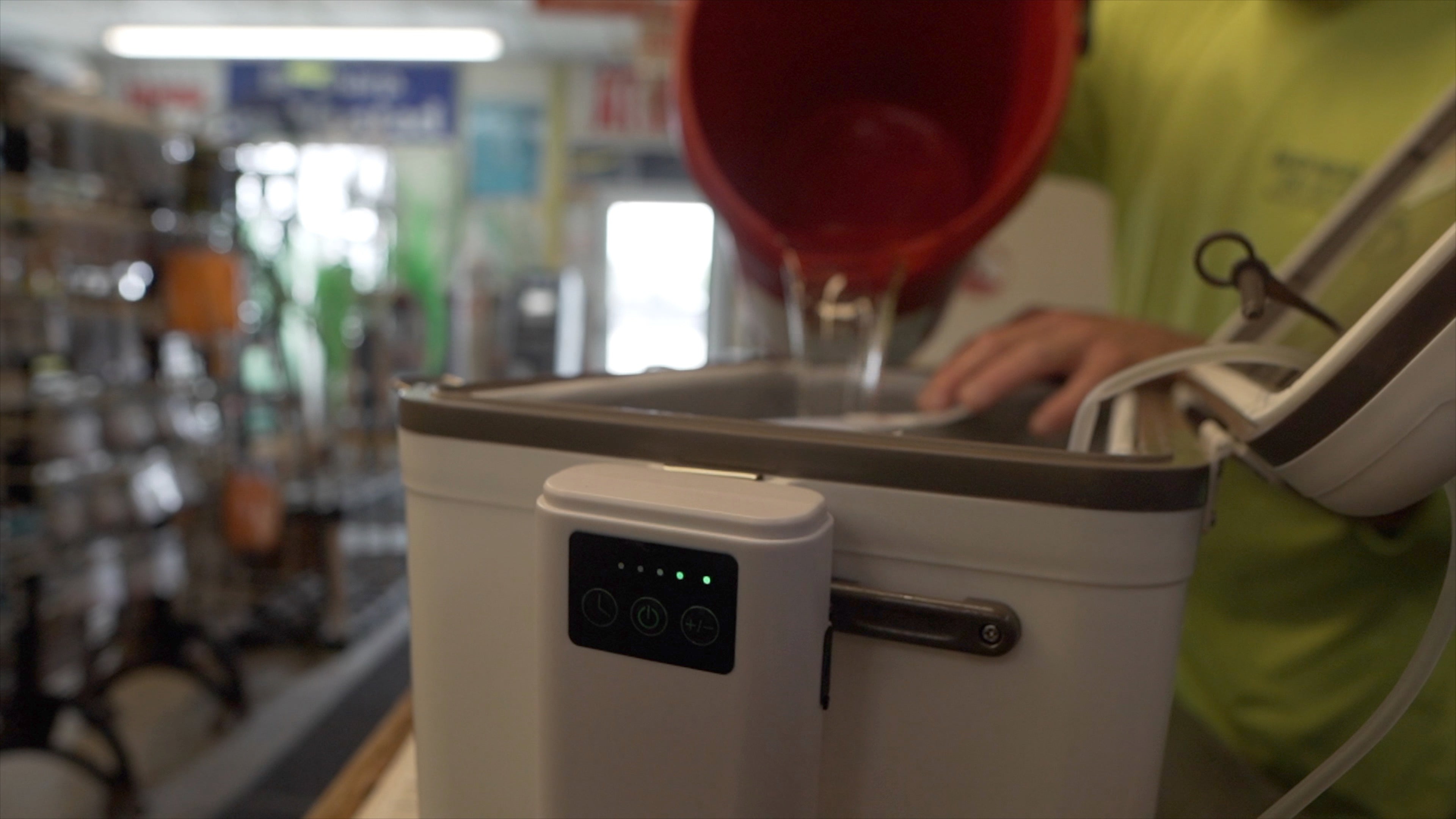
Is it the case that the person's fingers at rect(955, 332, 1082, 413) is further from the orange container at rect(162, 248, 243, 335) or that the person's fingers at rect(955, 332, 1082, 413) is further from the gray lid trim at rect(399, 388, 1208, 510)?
the orange container at rect(162, 248, 243, 335)

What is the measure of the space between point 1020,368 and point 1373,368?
252 mm

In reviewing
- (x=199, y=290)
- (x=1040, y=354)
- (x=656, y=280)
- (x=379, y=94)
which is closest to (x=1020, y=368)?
(x=1040, y=354)

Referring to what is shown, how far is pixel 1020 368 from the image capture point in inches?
21.2

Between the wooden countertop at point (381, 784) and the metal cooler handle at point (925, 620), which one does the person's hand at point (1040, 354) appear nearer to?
the metal cooler handle at point (925, 620)

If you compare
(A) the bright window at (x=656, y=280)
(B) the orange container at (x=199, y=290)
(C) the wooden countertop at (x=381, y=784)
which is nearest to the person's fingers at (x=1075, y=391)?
(C) the wooden countertop at (x=381, y=784)

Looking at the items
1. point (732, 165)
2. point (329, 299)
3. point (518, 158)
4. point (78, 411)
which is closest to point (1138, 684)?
point (732, 165)

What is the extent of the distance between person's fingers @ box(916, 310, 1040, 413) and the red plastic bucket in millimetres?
57

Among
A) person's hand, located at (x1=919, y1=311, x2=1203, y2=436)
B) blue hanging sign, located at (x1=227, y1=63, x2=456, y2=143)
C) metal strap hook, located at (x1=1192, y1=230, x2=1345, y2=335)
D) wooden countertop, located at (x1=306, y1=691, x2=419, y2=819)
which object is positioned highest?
blue hanging sign, located at (x1=227, y1=63, x2=456, y2=143)

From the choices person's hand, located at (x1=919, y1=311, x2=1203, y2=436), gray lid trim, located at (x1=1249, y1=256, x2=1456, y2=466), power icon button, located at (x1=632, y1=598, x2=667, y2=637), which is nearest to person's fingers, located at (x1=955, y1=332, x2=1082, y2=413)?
person's hand, located at (x1=919, y1=311, x2=1203, y2=436)

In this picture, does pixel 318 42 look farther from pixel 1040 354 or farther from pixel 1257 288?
pixel 1257 288

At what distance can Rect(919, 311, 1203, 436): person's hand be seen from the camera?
537 millimetres

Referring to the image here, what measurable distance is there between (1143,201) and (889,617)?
620 millimetres

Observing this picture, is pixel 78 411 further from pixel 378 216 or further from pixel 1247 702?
pixel 378 216

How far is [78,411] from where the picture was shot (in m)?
1.60
